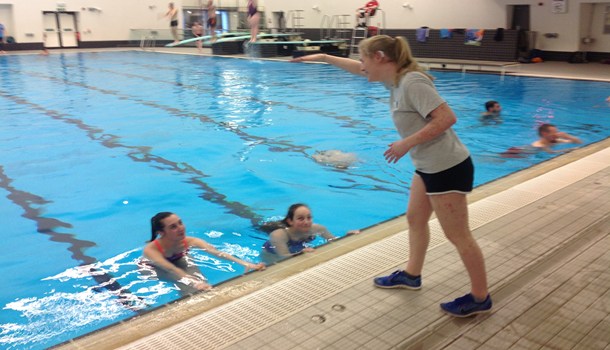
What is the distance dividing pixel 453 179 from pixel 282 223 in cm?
274

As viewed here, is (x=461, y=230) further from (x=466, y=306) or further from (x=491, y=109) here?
(x=491, y=109)

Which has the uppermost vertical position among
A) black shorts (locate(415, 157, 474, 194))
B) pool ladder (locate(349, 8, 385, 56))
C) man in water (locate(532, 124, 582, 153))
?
pool ladder (locate(349, 8, 385, 56))

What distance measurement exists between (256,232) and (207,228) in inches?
20.5

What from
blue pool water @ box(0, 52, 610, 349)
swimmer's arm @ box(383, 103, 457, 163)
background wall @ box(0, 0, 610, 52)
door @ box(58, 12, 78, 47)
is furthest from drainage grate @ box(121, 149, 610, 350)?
door @ box(58, 12, 78, 47)

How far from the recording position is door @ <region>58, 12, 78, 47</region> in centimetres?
3338

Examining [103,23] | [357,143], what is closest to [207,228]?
[357,143]

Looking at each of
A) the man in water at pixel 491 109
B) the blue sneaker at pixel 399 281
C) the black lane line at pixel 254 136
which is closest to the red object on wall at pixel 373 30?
the black lane line at pixel 254 136

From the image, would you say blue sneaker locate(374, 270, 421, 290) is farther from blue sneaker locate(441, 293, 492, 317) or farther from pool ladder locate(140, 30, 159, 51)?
pool ladder locate(140, 30, 159, 51)

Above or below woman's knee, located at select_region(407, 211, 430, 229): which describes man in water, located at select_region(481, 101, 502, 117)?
below

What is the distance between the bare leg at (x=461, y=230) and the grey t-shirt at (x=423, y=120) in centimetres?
16

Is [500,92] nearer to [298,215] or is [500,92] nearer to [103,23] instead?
A: [298,215]

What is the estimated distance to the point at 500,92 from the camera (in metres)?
13.9

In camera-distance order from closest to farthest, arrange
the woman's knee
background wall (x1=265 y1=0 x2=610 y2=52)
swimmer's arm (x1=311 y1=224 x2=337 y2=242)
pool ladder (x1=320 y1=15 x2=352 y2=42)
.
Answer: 1. the woman's knee
2. swimmer's arm (x1=311 y1=224 x2=337 y2=242)
3. background wall (x1=265 y1=0 x2=610 y2=52)
4. pool ladder (x1=320 y1=15 x2=352 y2=42)

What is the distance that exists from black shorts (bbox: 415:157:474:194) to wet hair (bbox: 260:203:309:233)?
2.33m
